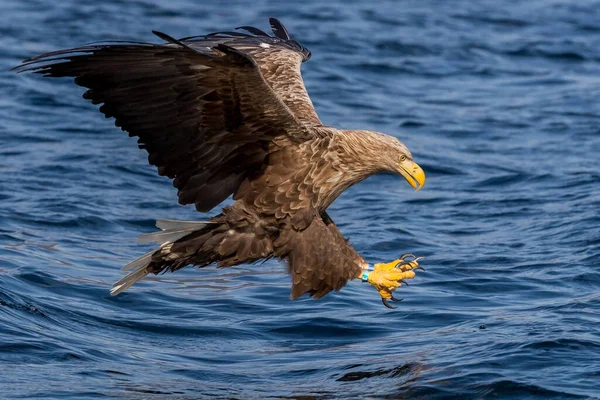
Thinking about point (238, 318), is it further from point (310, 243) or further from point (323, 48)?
point (323, 48)

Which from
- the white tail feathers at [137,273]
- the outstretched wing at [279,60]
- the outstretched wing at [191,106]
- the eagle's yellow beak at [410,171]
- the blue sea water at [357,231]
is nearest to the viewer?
the outstretched wing at [191,106]

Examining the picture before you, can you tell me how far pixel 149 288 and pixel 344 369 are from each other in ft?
7.16

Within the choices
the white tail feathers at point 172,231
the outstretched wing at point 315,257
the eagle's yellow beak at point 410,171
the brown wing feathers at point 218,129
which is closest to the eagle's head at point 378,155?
the eagle's yellow beak at point 410,171

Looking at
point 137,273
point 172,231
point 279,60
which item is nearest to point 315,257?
point 172,231

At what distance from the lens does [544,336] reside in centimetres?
661

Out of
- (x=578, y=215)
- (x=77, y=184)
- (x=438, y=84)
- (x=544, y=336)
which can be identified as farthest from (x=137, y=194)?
(x=438, y=84)

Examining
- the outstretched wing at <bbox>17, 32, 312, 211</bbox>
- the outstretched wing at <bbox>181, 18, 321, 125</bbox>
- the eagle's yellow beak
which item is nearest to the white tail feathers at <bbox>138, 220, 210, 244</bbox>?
the outstretched wing at <bbox>17, 32, 312, 211</bbox>

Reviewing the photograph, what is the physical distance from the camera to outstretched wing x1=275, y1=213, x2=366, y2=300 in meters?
6.26

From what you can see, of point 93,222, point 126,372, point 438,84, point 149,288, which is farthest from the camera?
point 438,84

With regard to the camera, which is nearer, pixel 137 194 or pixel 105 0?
pixel 137 194

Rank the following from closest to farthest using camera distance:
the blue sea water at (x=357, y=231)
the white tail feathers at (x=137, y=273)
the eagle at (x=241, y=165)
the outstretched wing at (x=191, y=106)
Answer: the outstretched wing at (x=191, y=106)
the eagle at (x=241, y=165)
the blue sea water at (x=357, y=231)
the white tail feathers at (x=137, y=273)

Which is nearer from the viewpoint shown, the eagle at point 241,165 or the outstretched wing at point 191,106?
the outstretched wing at point 191,106

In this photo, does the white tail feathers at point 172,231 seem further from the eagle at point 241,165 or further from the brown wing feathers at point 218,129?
the brown wing feathers at point 218,129

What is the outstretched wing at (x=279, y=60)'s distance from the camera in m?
6.95
